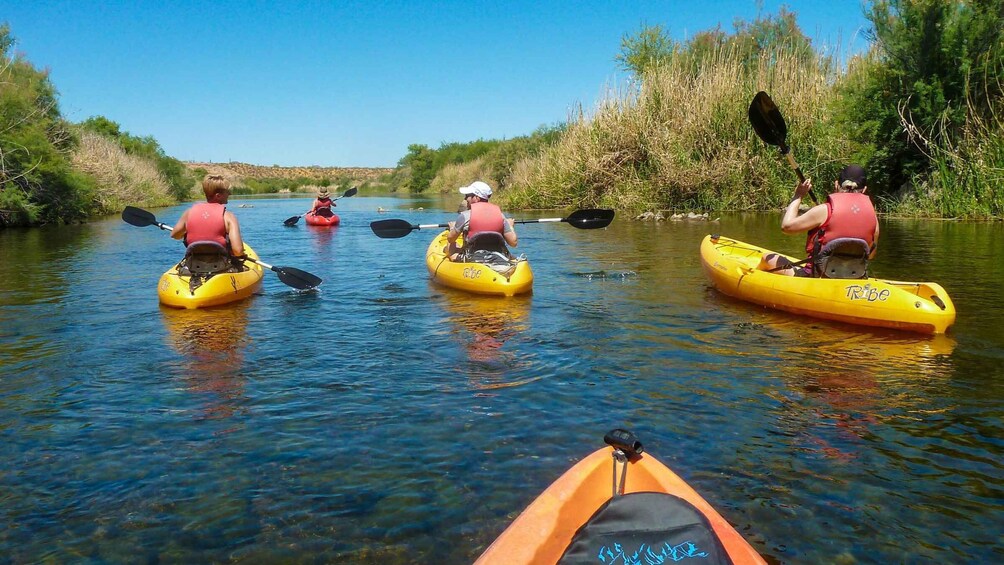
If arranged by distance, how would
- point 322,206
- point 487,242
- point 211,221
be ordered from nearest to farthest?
point 211,221
point 487,242
point 322,206

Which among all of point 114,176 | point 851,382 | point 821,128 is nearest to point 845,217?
point 851,382

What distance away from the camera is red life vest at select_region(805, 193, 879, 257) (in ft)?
21.9

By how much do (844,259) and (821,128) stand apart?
545 inches

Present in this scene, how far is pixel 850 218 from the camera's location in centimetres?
670

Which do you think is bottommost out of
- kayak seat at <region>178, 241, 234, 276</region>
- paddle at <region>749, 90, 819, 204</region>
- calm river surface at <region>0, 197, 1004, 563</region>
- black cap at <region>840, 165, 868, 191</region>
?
calm river surface at <region>0, 197, 1004, 563</region>

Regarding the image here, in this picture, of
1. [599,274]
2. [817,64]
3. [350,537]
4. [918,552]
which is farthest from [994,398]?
[817,64]

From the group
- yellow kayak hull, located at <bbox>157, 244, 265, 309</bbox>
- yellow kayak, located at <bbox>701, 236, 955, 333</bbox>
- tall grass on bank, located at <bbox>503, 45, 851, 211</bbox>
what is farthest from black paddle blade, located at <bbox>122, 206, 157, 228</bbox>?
tall grass on bank, located at <bbox>503, 45, 851, 211</bbox>

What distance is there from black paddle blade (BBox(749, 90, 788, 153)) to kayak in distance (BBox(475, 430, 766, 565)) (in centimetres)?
724

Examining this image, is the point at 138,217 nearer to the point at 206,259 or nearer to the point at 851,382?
the point at 206,259

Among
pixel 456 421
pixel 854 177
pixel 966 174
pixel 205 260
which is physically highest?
pixel 966 174

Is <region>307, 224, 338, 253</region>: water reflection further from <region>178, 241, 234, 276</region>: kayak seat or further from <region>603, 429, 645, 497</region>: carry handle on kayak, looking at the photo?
<region>603, 429, 645, 497</region>: carry handle on kayak

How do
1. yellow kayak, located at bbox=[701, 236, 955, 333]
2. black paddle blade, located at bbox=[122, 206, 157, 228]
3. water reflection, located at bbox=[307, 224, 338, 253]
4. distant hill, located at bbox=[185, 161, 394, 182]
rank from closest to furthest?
yellow kayak, located at bbox=[701, 236, 955, 333] → black paddle blade, located at bbox=[122, 206, 157, 228] → water reflection, located at bbox=[307, 224, 338, 253] → distant hill, located at bbox=[185, 161, 394, 182]

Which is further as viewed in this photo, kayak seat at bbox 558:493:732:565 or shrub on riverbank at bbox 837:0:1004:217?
shrub on riverbank at bbox 837:0:1004:217

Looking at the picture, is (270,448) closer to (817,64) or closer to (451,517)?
(451,517)
